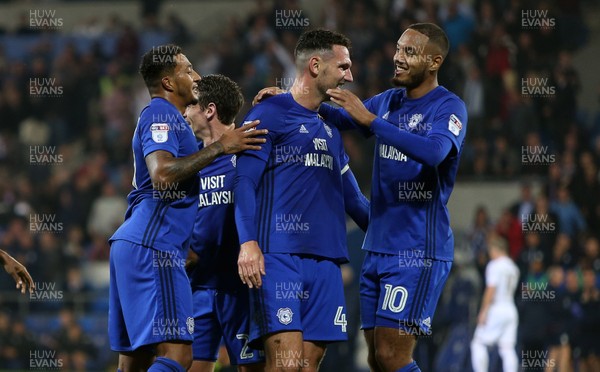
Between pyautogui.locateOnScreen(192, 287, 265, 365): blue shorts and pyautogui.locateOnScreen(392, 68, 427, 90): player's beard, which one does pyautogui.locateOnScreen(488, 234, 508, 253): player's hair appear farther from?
pyautogui.locateOnScreen(192, 287, 265, 365): blue shorts

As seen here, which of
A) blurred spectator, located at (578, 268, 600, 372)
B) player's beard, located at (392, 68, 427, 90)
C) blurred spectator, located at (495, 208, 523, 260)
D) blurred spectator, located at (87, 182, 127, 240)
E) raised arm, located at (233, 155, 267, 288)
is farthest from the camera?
blurred spectator, located at (87, 182, 127, 240)

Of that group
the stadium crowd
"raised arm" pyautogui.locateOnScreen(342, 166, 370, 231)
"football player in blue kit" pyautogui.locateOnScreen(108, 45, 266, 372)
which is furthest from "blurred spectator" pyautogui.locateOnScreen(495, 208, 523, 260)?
"football player in blue kit" pyautogui.locateOnScreen(108, 45, 266, 372)

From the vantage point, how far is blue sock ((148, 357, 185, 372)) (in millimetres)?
5223

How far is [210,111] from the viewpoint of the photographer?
648 cm

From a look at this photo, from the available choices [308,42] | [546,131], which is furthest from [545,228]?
[308,42]

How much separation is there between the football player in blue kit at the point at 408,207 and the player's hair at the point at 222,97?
84 cm

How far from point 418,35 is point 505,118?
7525mm

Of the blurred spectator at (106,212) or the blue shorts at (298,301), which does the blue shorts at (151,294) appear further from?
the blurred spectator at (106,212)

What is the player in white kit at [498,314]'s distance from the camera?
38.2ft

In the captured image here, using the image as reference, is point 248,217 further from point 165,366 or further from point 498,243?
point 498,243

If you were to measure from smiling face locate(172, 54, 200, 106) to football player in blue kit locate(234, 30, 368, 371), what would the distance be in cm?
39

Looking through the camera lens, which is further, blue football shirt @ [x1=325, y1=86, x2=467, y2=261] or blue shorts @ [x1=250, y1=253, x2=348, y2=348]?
blue football shirt @ [x1=325, y1=86, x2=467, y2=261]

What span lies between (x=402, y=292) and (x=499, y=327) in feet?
20.7

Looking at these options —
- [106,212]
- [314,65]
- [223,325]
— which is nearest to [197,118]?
[314,65]
